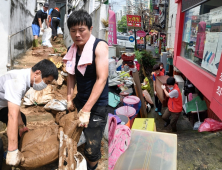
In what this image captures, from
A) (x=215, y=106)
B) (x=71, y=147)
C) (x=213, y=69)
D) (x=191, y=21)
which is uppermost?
(x=191, y=21)

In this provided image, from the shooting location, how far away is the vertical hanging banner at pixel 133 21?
311 centimetres

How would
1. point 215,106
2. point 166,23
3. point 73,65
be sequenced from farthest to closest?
point 166,23 < point 215,106 < point 73,65

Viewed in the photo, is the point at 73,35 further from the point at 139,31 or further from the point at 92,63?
the point at 139,31

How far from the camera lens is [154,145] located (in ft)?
5.90

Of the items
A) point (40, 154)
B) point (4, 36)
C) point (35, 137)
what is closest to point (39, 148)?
point (40, 154)

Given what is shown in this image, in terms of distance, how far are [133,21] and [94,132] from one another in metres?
2.63

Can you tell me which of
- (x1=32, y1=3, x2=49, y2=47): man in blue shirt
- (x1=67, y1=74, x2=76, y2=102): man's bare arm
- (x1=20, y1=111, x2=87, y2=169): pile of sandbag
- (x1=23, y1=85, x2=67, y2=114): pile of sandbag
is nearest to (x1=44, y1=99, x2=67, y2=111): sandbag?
(x1=23, y1=85, x2=67, y2=114): pile of sandbag

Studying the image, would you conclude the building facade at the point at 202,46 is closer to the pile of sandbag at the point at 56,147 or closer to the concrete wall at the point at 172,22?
the concrete wall at the point at 172,22

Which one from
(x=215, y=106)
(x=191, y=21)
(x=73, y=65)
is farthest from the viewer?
(x=191, y=21)

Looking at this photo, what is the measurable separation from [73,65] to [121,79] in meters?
2.41

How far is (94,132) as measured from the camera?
4.93ft

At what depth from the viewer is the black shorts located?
148 centimetres

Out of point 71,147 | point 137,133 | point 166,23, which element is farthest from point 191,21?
point 71,147

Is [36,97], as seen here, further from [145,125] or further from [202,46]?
[202,46]
